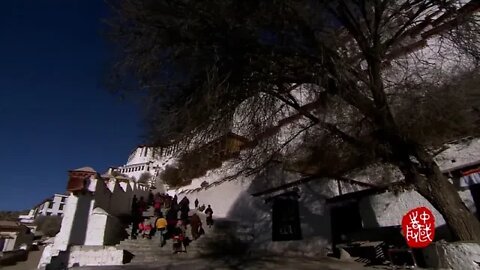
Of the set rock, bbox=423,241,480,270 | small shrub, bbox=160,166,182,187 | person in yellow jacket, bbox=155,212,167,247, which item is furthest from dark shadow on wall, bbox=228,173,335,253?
small shrub, bbox=160,166,182,187

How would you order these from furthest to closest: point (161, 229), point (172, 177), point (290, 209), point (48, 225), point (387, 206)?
point (48, 225) < point (172, 177) < point (161, 229) < point (290, 209) < point (387, 206)

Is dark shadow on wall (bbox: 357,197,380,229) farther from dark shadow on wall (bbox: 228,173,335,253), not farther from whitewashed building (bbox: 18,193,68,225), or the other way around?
whitewashed building (bbox: 18,193,68,225)

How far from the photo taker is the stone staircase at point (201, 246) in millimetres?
12484

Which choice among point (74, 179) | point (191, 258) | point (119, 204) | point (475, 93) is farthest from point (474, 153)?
point (119, 204)

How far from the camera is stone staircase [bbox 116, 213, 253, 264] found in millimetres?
12484

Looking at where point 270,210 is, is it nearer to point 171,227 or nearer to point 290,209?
point 290,209

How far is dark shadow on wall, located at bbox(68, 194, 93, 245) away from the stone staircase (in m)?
1.56

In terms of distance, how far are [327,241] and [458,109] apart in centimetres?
600

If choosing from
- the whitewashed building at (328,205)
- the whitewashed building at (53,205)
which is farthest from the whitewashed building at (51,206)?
the whitewashed building at (328,205)

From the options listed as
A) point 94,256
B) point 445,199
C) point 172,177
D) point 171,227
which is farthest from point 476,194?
point 172,177

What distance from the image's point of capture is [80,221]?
13391mm

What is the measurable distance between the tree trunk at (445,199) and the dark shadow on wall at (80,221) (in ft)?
39.5

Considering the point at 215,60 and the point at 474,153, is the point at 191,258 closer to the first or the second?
the point at 215,60

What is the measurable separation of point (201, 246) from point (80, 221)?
4.95m
